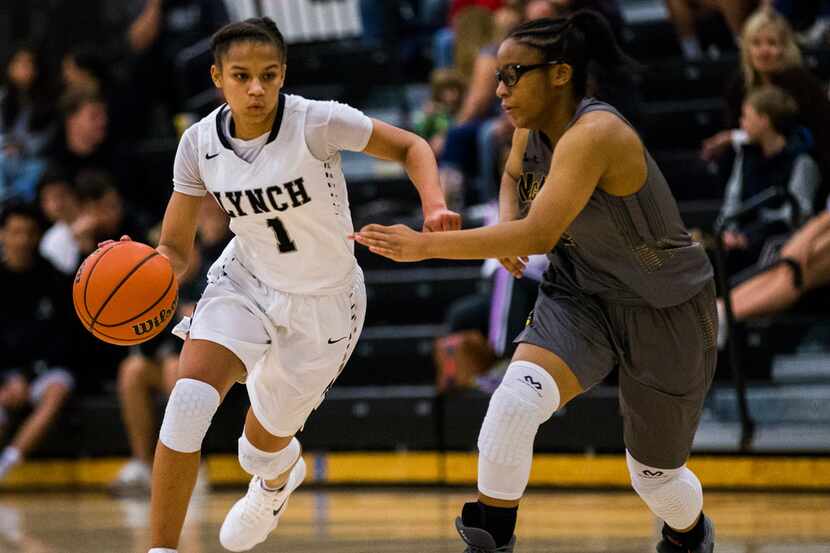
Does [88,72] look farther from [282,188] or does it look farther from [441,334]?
[282,188]

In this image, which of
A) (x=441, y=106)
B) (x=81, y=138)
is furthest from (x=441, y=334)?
(x=81, y=138)

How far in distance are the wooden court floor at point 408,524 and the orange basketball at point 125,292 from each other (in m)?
1.37

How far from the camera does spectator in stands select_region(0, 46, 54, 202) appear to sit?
10.6 meters

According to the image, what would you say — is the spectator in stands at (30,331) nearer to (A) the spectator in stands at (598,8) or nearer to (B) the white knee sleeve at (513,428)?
(A) the spectator in stands at (598,8)

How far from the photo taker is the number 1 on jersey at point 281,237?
4.71 metres

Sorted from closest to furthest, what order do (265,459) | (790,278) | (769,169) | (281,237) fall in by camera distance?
(281,237), (265,459), (790,278), (769,169)

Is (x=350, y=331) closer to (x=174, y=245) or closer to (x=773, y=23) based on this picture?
(x=174, y=245)

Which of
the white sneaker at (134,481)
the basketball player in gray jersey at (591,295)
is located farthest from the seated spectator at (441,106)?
the basketball player in gray jersey at (591,295)

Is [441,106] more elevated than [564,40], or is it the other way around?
[564,40]

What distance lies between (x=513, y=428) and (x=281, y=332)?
104 cm

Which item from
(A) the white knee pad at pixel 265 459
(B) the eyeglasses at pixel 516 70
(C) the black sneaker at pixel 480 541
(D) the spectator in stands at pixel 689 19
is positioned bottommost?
(D) the spectator in stands at pixel 689 19

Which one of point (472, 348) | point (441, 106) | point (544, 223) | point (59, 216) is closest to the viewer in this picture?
point (544, 223)

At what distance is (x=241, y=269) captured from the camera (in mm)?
4863

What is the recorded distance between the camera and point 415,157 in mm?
4695
